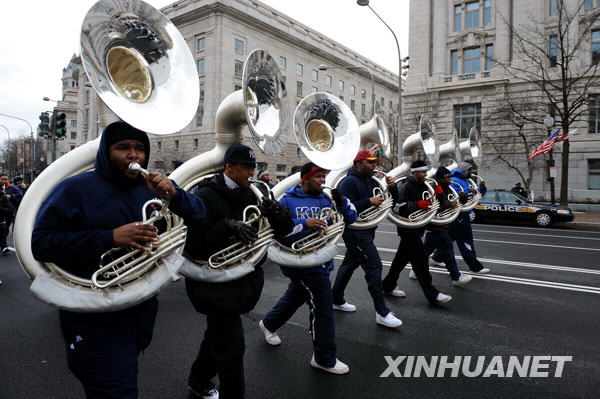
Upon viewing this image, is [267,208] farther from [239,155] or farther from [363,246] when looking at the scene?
[363,246]

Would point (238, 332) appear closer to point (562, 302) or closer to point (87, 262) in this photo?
point (87, 262)

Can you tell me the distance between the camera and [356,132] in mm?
4402

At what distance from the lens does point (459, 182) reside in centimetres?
681

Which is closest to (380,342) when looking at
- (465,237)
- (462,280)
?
(462,280)

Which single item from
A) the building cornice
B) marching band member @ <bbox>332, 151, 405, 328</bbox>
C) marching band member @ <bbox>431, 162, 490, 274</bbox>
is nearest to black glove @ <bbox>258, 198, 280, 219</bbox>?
marching band member @ <bbox>332, 151, 405, 328</bbox>

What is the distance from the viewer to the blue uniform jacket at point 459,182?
6.62 meters

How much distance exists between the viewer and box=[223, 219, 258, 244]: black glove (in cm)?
240

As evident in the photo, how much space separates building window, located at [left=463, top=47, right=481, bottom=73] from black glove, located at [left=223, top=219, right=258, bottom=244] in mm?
29243

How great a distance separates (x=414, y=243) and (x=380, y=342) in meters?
1.51

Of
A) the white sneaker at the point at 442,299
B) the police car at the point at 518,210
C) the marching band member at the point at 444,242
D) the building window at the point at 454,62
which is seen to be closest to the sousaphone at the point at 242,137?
the white sneaker at the point at 442,299

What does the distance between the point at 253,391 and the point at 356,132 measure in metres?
2.77

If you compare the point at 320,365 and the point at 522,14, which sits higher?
the point at 522,14

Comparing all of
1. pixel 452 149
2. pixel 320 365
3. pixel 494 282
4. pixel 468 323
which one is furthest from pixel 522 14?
pixel 320 365

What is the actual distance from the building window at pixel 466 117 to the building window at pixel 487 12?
5.76 metres
